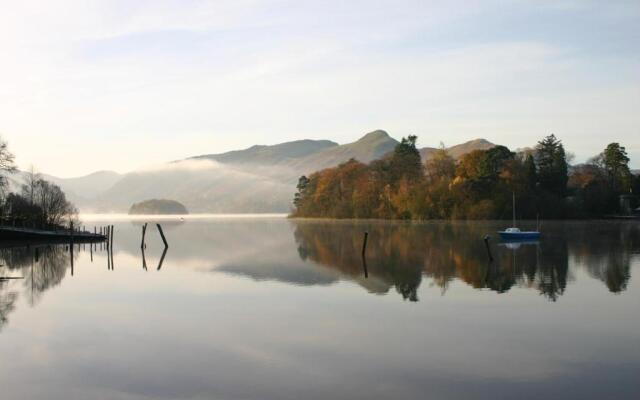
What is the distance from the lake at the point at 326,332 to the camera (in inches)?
641

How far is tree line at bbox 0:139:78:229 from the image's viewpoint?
72.8m

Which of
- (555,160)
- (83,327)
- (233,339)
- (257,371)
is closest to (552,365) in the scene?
(257,371)

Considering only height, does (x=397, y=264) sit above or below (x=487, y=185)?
below

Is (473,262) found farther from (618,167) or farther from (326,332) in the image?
(618,167)

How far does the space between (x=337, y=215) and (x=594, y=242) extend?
102790 mm

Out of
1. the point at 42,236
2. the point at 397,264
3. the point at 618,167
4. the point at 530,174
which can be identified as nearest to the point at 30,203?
the point at 42,236

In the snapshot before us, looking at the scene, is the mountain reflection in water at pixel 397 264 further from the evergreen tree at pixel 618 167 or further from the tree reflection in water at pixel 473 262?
the evergreen tree at pixel 618 167

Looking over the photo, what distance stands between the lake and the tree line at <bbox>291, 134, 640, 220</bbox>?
88.9 metres

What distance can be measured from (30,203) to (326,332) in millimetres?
72787

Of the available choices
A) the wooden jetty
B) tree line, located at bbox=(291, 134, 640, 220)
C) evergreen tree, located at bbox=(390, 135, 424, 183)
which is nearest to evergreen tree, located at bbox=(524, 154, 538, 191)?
tree line, located at bbox=(291, 134, 640, 220)

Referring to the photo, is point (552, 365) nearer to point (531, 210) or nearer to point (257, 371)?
point (257, 371)

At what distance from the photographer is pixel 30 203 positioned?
279 ft

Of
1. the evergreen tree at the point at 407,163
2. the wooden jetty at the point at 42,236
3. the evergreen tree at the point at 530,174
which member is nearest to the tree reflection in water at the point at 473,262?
the wooden jetty at the point at 42,236

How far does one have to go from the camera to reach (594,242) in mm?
69625
